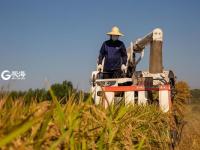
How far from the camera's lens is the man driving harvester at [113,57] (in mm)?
11930

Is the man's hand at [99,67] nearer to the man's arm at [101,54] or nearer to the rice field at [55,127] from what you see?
the man's arm at [101,54]

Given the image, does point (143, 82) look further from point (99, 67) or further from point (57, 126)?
point (57, 126)

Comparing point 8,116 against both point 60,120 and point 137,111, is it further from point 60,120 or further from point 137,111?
point 137,111

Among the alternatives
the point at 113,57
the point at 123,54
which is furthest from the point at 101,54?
the point at 123,54

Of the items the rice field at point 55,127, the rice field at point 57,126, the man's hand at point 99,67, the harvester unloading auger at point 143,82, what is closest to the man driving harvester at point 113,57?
the man's hand at point 99,67

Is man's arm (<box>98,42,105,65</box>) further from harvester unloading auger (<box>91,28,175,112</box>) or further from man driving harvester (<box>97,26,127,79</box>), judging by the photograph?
harvester unloading auger (<box>91,28,175,112</box>)

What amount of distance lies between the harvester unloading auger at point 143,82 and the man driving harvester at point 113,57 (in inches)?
9.1

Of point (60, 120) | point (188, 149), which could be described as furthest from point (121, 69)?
point (60, 120)

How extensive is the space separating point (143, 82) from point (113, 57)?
161cm

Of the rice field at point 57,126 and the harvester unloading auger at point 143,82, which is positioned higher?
the harvester unloading auger at point 143,82

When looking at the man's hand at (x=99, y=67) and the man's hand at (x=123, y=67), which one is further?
the man's hand at (x=99, y=67)

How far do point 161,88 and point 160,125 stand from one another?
2441mm

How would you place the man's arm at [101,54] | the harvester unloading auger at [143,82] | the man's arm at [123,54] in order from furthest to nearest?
the man's arm at [101,54] → the man's arm at [123,54] → the harvester unloading auger at [143,82]

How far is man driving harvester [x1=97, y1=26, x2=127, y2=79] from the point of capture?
Answer: 11.9 meters
